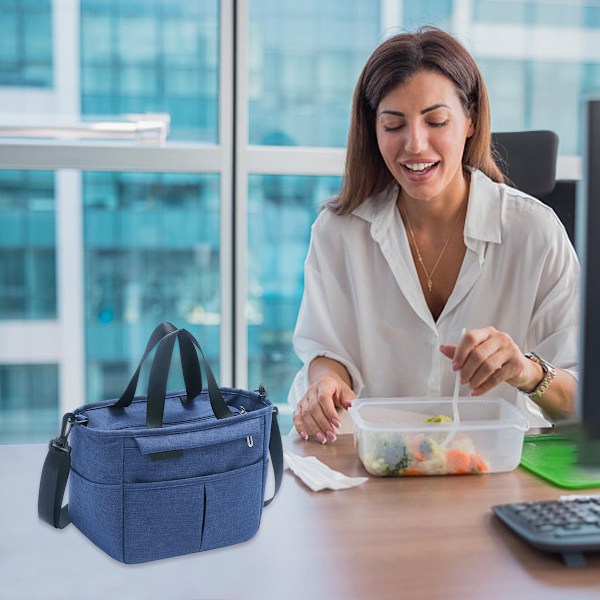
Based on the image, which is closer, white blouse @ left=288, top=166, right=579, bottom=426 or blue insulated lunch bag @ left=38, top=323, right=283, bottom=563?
blue insulated lunch bag @ left=38, top=323, right=283, bottom=563

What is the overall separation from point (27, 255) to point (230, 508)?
2197 mm

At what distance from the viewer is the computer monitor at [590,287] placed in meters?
0.74

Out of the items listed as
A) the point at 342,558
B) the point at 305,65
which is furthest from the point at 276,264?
the point at 342,558

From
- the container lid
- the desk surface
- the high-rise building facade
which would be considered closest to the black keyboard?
the desk surface

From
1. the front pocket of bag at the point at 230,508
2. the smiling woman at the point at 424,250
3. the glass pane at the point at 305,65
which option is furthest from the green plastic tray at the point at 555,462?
the glass pane at the point at 305,65

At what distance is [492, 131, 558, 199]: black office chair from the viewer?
185 cm

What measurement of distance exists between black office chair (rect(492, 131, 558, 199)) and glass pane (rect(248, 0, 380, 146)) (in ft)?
3.89

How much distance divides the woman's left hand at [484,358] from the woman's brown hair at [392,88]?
0.62 m

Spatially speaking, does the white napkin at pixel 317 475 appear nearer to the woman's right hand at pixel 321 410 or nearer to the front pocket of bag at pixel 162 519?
the woman's right hand at pixel 321 410

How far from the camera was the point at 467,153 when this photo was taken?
68.6 inches

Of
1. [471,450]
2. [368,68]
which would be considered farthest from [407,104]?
[471,450]

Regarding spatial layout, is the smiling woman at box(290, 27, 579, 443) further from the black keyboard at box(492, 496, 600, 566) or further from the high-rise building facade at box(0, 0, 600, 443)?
the high-rise building facade at box(0, 0, 600, 443)

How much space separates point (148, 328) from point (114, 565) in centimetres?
216

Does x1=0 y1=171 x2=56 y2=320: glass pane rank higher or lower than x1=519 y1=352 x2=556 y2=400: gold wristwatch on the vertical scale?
higher
